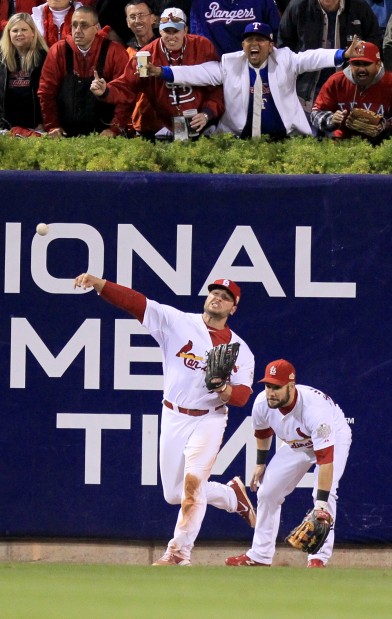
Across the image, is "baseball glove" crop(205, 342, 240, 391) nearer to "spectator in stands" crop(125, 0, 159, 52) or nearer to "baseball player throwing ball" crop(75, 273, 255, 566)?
"baseball player throwing ball" crop(75, 273, 255, 566)

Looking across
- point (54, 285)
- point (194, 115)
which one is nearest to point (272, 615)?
point (54, 285)

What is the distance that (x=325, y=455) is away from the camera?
368 inches

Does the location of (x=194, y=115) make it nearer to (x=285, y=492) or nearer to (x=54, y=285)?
(x=54, y=285)

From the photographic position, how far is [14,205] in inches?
375

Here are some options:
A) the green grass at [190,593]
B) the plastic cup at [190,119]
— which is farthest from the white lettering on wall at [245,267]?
the green grass at [190,593]

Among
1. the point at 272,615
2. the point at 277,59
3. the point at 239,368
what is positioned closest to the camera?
the point at 272,615

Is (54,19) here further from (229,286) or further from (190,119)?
(229,286)

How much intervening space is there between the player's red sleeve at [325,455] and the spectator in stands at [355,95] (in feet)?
7.98

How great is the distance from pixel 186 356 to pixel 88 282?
3.31 ft

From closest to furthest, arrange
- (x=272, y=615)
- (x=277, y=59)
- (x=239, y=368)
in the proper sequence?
(x=272, y=615), (x=239, y=368), (x=277, y=59)

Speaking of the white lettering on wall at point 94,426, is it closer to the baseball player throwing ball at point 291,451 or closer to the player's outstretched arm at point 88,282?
the baseball player throwing ball at point 291,451

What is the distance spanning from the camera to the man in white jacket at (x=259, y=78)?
1026 centimetres

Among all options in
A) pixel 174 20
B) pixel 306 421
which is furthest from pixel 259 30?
pixel 306 421

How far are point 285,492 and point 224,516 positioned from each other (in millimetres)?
452
